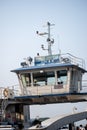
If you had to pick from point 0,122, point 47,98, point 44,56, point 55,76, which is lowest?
point 0,122

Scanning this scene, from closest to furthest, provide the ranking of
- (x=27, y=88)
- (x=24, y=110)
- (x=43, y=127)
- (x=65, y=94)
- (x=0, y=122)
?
(x=43, y=127)
(x=0, y=122)
(x=65, y=94)
(x=27, y=88)
(x=24, y=110)

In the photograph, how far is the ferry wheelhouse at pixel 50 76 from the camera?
29531 millimetres

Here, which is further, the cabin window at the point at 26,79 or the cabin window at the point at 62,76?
the cabin window at the point at 26,79

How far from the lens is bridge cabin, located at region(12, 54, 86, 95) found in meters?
29.5

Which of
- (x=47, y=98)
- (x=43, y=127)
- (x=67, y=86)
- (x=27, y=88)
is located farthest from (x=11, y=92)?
(x=43, y=127)

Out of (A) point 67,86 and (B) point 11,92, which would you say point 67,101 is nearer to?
(A) point 67,86

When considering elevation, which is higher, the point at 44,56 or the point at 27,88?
the point at 44,56

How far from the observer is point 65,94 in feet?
94.7

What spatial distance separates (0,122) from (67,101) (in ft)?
24.2

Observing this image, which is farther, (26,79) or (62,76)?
(26,79)

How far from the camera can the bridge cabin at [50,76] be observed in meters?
29.5

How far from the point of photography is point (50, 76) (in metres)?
30.3

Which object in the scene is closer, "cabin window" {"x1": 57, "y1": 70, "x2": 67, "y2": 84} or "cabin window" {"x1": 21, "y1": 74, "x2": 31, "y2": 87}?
"cabin window" {"x1": 57, "y1": 70, "x2": 67, "y2": 84}

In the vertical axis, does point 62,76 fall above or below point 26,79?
above
